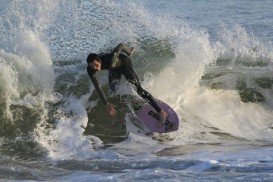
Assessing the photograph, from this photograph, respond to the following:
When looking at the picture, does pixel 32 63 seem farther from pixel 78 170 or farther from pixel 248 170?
pixel 248 170

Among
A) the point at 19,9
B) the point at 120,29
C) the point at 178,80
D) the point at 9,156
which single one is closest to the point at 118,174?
the point at 9,156

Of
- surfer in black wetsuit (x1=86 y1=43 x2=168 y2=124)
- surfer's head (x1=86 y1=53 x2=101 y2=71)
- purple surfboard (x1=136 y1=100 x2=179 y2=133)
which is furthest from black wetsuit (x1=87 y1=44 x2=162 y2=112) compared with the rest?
surfer's head (x1=86 y1=53 x2=101 y2=71)

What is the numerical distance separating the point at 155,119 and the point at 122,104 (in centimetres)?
102

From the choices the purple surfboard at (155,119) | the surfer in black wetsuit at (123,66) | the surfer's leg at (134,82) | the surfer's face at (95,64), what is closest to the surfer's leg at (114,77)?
the surfer in black wetsuit at (123,66)

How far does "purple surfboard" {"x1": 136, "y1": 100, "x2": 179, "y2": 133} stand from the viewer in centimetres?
823

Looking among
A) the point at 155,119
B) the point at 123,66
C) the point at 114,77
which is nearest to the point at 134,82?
the point at 123,66

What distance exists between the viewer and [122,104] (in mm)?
9164

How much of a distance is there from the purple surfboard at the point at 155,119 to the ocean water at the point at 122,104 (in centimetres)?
13

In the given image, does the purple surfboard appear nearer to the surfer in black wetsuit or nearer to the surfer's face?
the surfer in black wetsuit

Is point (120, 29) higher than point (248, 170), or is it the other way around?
point (120, 29)

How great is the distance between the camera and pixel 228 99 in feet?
33.0

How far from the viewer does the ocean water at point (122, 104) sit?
20.9 ft

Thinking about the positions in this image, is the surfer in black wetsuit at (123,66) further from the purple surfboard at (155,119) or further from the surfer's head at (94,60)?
the surfer's head at (94,60)

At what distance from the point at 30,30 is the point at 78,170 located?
5.00m
